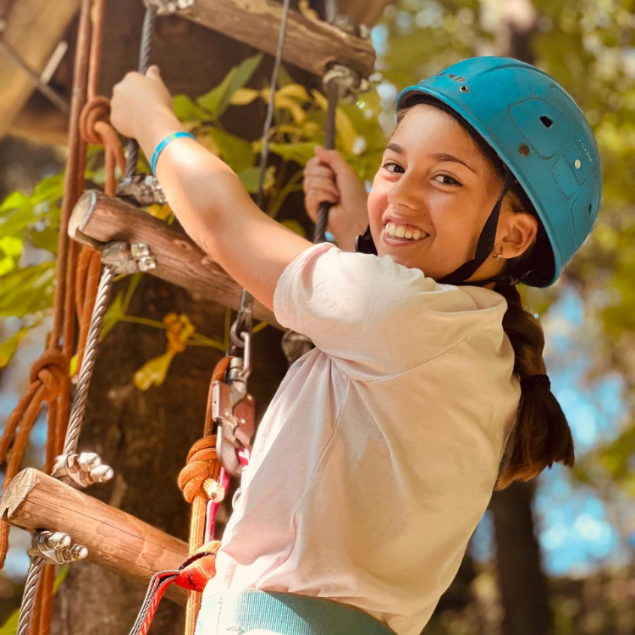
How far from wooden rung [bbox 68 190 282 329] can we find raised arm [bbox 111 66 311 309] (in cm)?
12

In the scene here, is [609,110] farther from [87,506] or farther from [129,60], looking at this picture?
[87,506]

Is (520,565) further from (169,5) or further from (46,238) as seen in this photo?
(169,5)

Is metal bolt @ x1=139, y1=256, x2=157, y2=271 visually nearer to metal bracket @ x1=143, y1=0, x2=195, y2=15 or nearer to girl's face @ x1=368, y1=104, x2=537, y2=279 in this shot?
girl's face @ x1=368, y1=104, x2=537, y2=279

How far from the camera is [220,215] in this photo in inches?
59.9

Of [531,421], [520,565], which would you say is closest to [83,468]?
[531,421]

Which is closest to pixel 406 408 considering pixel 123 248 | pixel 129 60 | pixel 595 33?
pixel 123 248

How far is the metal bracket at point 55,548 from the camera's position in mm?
1453

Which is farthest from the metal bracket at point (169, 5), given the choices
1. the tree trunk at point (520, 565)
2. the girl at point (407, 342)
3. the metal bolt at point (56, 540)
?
the tree trunk at point (520, 565)

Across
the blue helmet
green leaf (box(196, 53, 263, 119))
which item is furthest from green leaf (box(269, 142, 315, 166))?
the blue helmet

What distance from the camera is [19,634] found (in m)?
1.49

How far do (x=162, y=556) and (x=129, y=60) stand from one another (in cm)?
143

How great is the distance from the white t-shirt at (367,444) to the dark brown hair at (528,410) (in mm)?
151

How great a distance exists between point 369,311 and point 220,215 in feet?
1.17

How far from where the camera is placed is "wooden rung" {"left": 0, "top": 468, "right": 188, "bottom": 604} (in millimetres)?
1448
